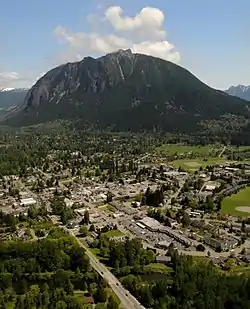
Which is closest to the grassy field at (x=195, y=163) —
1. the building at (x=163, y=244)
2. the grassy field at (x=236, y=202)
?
the grassy field at (x=236, y=202)

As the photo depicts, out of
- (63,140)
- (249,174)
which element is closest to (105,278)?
(249,174)

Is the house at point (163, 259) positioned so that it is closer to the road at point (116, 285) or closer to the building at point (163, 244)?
the building at point (163, 244)

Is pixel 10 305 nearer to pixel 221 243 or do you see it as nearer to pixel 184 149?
pixel 221 243

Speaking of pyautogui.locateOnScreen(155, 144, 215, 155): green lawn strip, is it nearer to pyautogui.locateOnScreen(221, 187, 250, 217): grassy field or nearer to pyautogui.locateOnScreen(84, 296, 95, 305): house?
pyautogui.locateOnScreen(221, 187, 250, 217): grassy field

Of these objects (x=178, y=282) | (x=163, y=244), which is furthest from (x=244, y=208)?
(x=178, y=282)

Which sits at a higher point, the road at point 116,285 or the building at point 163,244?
the building at point 163,244

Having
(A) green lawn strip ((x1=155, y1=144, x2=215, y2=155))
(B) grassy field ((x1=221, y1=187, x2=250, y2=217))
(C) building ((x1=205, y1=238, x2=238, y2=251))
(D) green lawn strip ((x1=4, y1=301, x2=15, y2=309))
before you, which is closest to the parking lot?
(C) building ((x1=205, y1=238, x2=238, y2=251))
